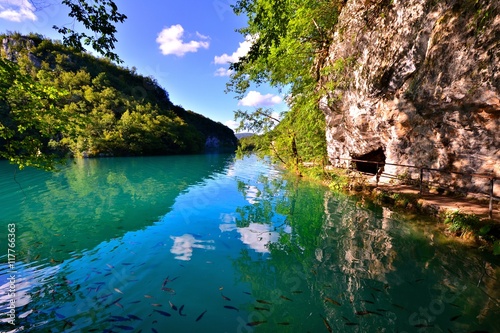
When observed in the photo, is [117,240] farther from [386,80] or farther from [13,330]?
[386,80]

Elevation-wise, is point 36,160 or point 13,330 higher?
point 36,160

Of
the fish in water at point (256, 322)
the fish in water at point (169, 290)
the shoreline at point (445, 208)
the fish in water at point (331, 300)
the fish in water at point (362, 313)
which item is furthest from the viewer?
the shoreline at point (445, 208)

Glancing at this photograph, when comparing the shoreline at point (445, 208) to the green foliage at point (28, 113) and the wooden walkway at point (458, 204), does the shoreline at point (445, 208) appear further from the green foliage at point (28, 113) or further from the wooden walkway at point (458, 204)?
the green foliage at point (28, 113)

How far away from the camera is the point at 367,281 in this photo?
545 cm

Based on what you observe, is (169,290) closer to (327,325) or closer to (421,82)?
(327,325)

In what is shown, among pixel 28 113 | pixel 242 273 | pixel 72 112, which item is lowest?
pixel 242 273

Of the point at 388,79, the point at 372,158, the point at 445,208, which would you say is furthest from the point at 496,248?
the point at 372,158

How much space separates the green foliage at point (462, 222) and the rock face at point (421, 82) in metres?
2.62

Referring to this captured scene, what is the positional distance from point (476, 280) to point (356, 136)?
42.1 feet

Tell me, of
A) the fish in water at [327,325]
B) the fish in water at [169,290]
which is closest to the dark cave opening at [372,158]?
the fish in water at [327,325]

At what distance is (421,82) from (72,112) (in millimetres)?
13611

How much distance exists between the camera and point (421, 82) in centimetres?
1102

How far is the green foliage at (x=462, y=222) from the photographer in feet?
23.6

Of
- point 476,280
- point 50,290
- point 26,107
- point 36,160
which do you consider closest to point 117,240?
point 50,290
